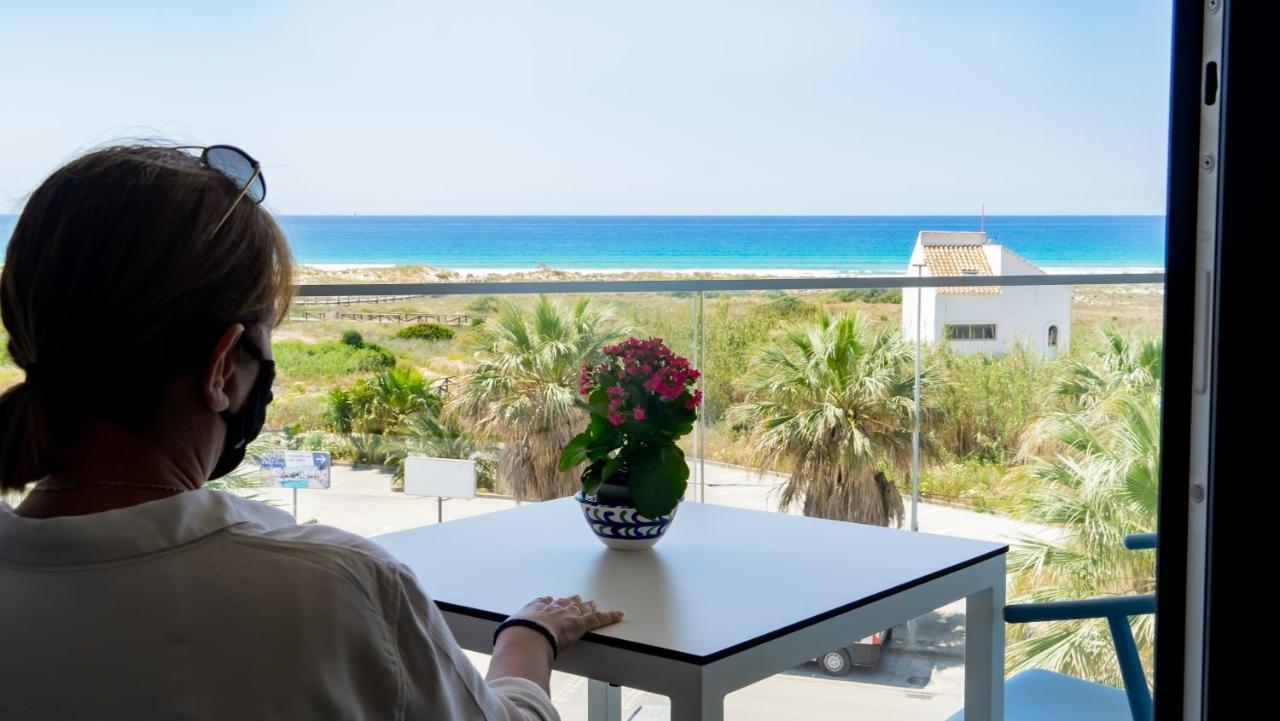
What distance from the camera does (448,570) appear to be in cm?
168

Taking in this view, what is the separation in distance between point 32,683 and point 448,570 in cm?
94

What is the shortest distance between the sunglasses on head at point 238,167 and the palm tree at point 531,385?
4693mm

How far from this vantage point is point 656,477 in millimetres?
1705

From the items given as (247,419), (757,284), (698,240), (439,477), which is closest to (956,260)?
(698,240)

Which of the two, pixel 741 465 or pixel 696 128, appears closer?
pixel 741 465

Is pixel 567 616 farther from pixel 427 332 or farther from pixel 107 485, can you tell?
pixel 427 332

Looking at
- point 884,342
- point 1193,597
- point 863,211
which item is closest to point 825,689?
point 884,342

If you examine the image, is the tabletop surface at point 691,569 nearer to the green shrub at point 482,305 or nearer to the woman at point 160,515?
the woman at point 160,515

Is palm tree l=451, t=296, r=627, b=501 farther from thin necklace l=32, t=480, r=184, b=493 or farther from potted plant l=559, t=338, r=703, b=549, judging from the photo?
thin necklace l=32, t=480, r=184, b=493

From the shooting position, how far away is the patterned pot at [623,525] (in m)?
1.74

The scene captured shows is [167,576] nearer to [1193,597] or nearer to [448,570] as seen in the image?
[1193,597]

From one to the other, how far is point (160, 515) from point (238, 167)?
0.30 metres

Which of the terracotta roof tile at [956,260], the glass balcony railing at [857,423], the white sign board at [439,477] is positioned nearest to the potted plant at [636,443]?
the glass balcony railing at [857,423]

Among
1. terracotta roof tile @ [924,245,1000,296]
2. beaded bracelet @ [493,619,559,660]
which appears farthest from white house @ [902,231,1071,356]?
terracotta roof tile @ [924,245,1000,296]
